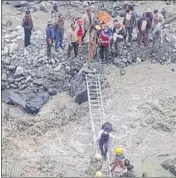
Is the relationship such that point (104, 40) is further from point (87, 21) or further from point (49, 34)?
point (49, 34)

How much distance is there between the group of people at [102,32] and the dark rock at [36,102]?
171cm

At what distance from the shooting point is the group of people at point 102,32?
68.2 ft

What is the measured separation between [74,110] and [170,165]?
3842 mm

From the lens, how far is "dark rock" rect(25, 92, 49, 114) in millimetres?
20062

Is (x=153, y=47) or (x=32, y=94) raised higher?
(x=153, y=47)

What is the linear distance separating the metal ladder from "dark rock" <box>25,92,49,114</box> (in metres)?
1.46

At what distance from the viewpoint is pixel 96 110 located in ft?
64.3

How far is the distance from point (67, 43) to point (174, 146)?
18.8ft

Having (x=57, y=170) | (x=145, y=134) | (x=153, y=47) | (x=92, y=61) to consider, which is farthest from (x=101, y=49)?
(x=57, y=170)

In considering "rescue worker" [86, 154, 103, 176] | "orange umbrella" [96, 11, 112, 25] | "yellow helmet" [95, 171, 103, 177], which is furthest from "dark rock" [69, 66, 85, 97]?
"yellow helmet" [95, 171, 103, 177]

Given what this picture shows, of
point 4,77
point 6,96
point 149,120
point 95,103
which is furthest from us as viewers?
point 4,77

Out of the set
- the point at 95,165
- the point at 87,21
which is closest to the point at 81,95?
the point at 87,21

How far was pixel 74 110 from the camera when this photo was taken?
19.9m

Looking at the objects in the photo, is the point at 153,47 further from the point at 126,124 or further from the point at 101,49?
the point at 126,124
